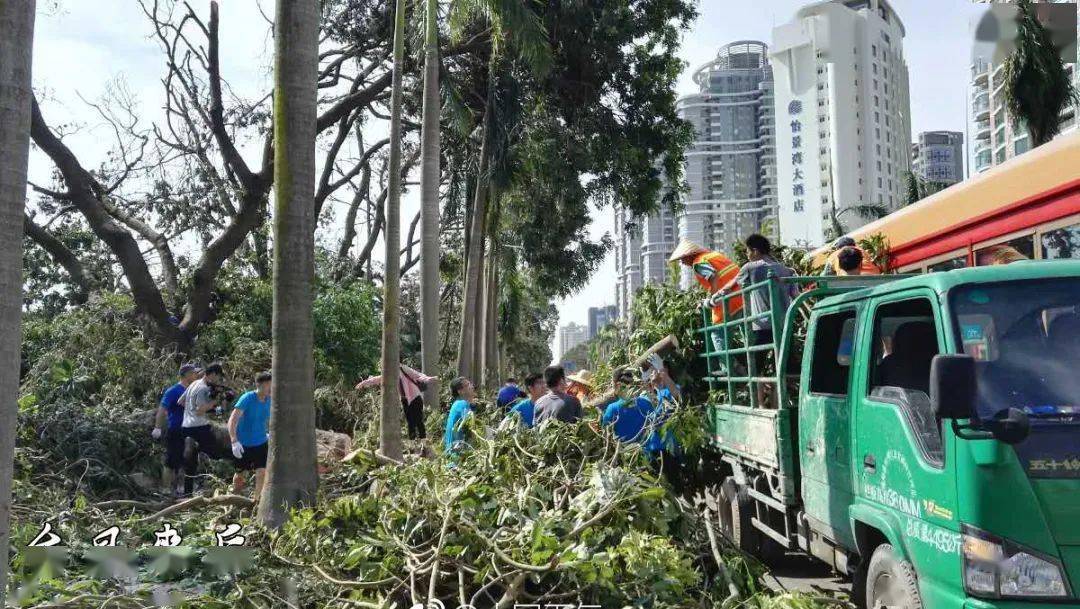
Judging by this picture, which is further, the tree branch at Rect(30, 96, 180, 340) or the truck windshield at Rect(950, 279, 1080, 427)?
the tree branch at Rect(30, 96, 180, 340)

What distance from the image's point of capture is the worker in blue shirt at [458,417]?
713 centimetres

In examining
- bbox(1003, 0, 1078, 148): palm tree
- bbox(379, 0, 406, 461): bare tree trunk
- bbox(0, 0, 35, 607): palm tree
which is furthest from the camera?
bbox(1003, 0, 1078, 148): palm tree

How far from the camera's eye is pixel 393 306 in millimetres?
11664

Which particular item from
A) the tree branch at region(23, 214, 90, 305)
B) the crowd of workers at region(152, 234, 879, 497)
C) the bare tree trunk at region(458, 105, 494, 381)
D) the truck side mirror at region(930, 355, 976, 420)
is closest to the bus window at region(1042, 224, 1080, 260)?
the crowd of workers at region(152, 234, 879, 497)

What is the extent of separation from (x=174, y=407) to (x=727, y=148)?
118 metres

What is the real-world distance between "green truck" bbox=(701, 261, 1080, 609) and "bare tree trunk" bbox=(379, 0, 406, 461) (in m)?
5.96

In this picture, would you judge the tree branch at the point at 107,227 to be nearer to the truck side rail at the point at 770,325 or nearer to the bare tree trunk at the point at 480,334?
the bare tree trunk at the point at 480,334

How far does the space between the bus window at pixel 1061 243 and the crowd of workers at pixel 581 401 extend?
4.24ft

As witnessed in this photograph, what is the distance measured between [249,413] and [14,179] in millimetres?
6207

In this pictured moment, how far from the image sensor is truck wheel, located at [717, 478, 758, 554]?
23.8 ft

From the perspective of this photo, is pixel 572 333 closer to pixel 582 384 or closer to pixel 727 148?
pixel 727 148

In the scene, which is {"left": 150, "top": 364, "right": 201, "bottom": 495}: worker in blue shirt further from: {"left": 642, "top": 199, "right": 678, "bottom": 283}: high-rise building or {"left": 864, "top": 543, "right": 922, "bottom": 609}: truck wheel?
{"left": 642, "top": 199, "right": 678, "bottom": 283}: high-rise building

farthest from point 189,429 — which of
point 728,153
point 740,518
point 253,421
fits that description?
point 728,153

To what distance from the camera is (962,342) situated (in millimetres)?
4098
